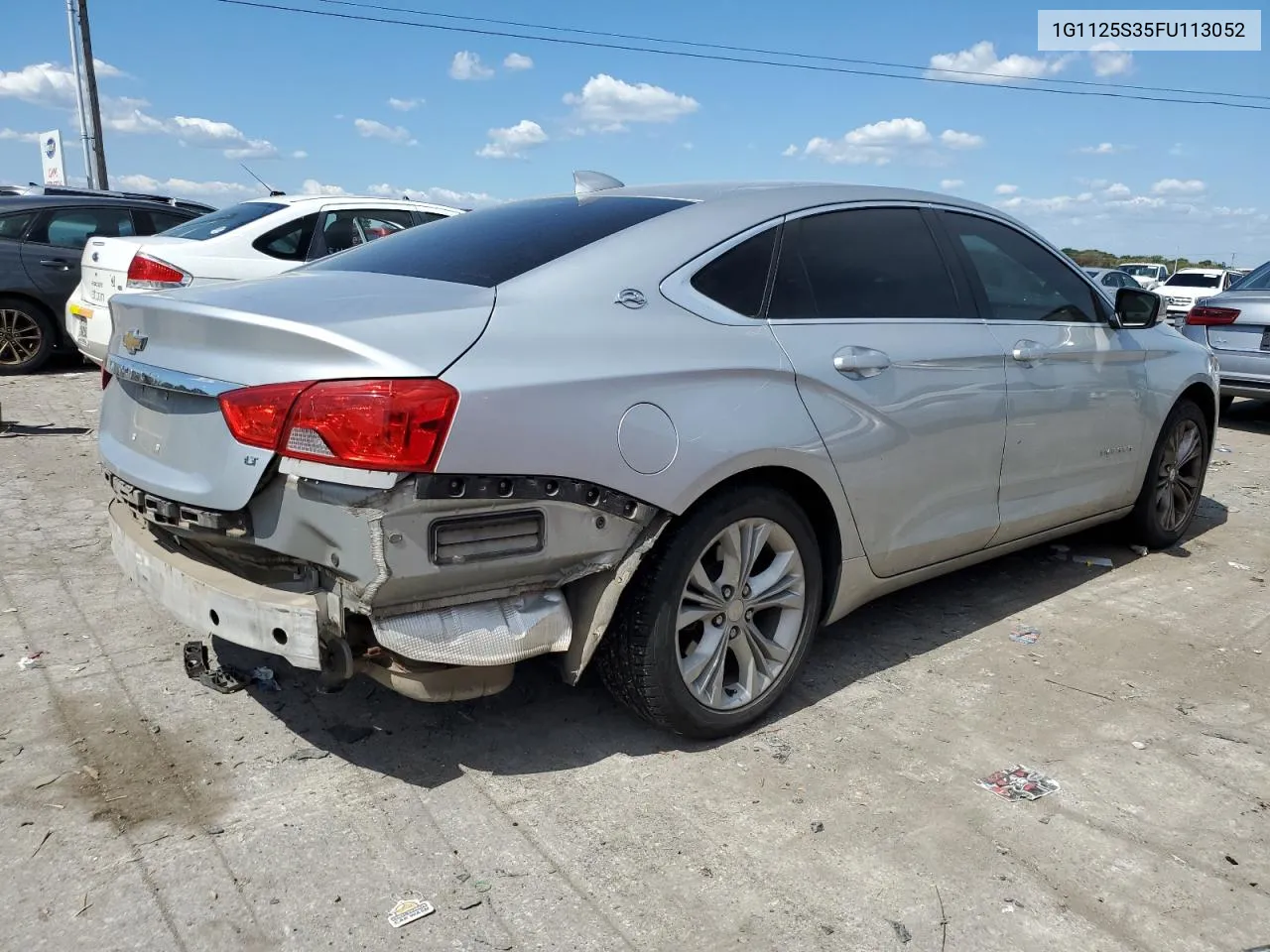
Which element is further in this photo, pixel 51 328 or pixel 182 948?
pixel 51 328

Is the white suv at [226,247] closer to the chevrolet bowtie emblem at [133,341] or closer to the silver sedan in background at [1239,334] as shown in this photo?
the chevrolet bowtie emblem at [133,341]

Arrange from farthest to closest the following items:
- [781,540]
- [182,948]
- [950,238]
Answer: [950,238] < [781,540] < [182,948]

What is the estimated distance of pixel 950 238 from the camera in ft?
13.3

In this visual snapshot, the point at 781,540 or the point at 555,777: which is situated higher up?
the point at 781,540

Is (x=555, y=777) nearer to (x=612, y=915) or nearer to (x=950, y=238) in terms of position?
(x=612, y=915)

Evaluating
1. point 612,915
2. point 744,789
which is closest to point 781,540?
point 744,789

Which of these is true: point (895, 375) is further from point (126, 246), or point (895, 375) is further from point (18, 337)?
point (18, 337)

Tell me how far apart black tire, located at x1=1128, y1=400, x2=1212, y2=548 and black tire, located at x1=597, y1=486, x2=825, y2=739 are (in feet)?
8.89

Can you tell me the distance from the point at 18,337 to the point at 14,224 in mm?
1086

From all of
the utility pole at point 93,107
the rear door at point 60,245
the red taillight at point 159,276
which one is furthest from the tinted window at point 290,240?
the utility pole at point 93,107

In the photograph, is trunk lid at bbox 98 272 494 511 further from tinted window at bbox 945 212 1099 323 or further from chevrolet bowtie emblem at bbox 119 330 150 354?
tinted window at bbox 945 212 1099 323

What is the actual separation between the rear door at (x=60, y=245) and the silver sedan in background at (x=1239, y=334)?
1044 centimetres

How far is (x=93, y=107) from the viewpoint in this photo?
19.1 metres

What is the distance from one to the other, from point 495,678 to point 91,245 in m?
7.48
